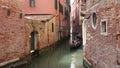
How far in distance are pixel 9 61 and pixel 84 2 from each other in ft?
17.8

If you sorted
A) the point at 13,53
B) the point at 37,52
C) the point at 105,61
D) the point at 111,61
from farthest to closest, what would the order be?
the point at 37,52, the point at 13,53, the point at 105,61, the point at 111,61

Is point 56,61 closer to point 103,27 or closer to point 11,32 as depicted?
point 11,32

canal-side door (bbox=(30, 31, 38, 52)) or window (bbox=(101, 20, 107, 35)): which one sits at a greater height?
window (bbox=(101, 20, 107, 35))

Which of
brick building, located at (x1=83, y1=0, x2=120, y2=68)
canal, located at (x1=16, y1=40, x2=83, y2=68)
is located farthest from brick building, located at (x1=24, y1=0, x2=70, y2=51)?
brick building, located at (x1=83, y1=0, x2=120, y2=68)

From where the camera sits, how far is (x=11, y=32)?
1102cm

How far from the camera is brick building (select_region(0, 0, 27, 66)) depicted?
9.98m

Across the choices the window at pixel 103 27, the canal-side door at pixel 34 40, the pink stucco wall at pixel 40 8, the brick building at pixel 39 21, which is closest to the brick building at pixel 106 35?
the window at pixel 103 27

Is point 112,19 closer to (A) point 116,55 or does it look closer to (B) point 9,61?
(A) point 116,55

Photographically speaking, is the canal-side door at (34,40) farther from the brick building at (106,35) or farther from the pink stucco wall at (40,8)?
the brick building at (106,35)

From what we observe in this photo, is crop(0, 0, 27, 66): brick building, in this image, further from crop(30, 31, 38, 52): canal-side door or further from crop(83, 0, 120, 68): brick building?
crop(83, 0, 120, 68): brick building

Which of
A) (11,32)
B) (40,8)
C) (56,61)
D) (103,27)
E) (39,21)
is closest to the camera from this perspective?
(103,27)

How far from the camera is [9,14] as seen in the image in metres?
10.7

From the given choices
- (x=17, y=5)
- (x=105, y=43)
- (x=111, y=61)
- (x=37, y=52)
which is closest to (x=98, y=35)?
(x=105, y=43)

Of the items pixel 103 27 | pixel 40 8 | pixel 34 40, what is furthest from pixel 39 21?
pixel 103 27
